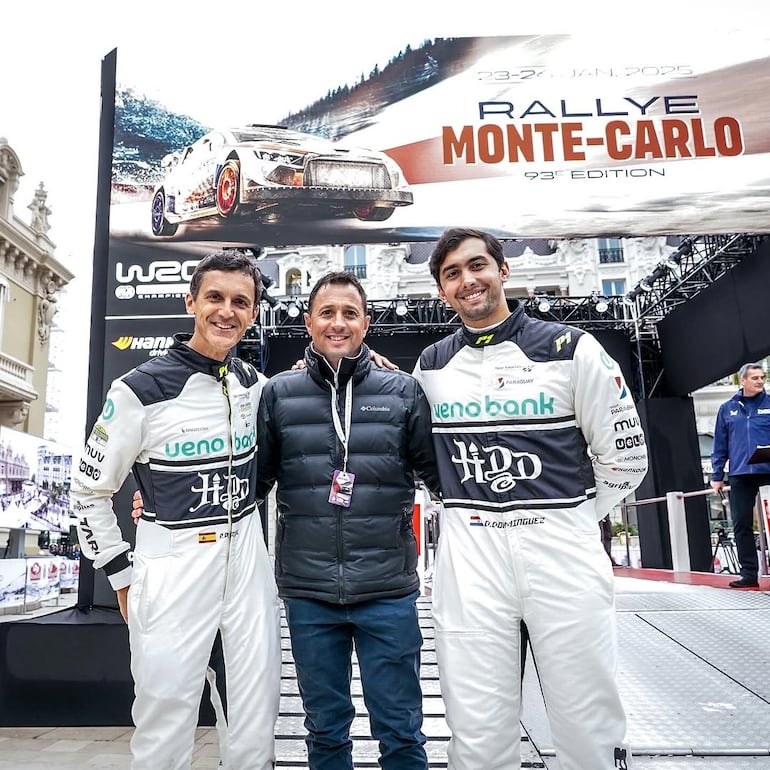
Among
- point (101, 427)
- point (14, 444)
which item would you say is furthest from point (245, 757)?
point (14, 444)

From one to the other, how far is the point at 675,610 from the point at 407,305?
877 centimetres

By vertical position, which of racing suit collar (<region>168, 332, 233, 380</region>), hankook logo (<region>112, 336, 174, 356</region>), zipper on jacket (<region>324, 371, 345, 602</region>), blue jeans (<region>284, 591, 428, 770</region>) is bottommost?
blue jeans (<region>284, 591, 428, 770</region>)

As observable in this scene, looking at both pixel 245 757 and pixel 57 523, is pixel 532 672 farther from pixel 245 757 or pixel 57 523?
pixel 57 523

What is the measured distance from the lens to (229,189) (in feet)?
22.1

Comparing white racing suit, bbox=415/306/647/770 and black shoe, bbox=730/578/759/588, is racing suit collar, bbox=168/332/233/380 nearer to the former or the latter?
white racing suit, bbox=415/306/647/770

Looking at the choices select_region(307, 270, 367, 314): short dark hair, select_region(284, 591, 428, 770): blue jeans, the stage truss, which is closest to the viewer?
select_region(284, 591, 428, 770): blue jeans

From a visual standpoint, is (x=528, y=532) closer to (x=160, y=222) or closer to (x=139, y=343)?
(x=139, y=343)

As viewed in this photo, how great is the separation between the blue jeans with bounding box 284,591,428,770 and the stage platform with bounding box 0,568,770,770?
788 mm

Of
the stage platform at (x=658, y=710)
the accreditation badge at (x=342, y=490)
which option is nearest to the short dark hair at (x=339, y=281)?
the accreditation badge at (x=342, y=490)

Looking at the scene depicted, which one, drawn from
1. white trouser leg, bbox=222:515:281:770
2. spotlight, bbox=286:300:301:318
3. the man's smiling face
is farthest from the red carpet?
spotlight, bbox=286:300:301:318

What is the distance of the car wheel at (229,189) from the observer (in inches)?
263

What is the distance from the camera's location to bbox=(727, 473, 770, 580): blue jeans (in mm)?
5332

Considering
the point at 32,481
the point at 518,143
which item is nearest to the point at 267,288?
the point at 518,143

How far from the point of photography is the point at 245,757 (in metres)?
1.96
